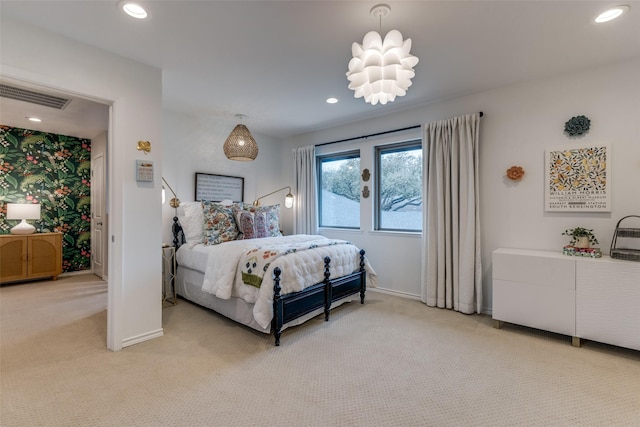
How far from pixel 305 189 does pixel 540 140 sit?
3307 mm

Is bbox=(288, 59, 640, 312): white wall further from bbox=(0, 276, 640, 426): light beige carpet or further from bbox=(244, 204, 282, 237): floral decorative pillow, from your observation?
bbox=(244, 204, 282, 237): floral decorative pillow

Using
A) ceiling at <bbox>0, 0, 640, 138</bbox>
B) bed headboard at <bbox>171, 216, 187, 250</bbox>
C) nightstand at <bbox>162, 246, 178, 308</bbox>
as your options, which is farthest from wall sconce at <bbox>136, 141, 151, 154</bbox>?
bed headboard at <bbox>171, 216, 187, 250</bbox>

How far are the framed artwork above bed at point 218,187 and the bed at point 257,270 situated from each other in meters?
0.45

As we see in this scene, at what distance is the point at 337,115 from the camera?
14.3ft

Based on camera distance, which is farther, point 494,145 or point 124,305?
point 494,145

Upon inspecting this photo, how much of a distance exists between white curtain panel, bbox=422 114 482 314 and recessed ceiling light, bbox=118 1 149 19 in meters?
3.13

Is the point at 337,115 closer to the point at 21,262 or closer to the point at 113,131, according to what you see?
the point at 113,131

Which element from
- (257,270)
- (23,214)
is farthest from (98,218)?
(257,270)

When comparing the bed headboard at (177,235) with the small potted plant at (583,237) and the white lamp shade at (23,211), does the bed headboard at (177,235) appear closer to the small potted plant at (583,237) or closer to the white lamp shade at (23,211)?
the white lamp shade at (23,211)

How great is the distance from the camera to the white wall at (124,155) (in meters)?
2.29

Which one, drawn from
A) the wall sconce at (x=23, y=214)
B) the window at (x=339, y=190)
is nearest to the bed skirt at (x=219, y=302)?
the window at (x=339, y=190)

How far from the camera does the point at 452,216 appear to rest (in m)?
3.61

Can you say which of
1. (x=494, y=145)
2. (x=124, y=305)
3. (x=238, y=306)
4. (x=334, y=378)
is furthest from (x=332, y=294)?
(x=494, y=145)

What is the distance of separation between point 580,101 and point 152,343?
4.67 metres
